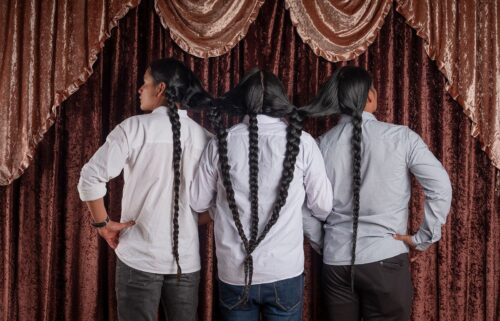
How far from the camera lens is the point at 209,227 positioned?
2498mm

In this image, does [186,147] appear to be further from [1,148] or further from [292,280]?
[1,148]

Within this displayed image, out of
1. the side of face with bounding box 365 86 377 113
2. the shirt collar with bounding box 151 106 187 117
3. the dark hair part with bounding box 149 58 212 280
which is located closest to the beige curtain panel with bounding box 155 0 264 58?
the dark hair part with bounding box 149 58 212 280

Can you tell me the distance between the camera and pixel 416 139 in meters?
1.89

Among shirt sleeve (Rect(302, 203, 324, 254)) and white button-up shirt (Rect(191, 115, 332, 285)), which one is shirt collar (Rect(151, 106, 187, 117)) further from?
shirt sleeve (Rect(302, 203, 324, 254))

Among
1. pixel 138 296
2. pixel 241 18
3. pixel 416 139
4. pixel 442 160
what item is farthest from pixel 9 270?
pixel 442 160

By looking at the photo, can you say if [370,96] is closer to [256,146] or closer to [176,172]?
[256,146]

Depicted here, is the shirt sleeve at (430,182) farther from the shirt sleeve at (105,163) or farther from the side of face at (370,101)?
the shirt sleeve at (105,163)

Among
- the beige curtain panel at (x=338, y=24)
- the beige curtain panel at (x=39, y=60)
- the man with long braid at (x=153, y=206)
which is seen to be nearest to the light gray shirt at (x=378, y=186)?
the man with long braid at (x=153, y=206)

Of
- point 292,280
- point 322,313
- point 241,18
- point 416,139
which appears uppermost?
point 241,18

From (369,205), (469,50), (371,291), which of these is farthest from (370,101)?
(469,50)

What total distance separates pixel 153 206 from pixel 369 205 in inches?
33.8

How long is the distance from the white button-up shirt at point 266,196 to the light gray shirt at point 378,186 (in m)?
0.16

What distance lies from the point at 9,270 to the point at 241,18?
183 centimetres

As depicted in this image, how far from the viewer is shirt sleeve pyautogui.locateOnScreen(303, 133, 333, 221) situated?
175 cm
